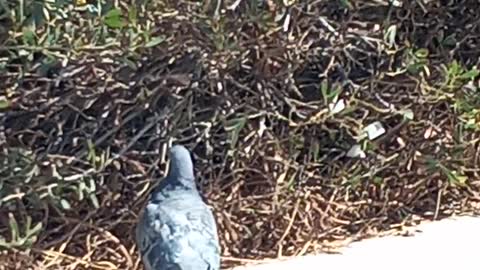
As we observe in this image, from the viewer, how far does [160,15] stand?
419 cm

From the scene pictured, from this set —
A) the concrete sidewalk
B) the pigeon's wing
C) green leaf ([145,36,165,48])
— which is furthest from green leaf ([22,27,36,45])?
the concrete sidewalk

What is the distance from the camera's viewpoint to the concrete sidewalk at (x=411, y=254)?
4594mm

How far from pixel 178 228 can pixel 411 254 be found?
1446 mm

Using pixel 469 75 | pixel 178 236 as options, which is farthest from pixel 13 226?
pixel 469 75

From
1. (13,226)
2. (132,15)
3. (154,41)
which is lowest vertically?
(13,226)

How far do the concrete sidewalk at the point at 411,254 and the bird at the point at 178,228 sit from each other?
946mm

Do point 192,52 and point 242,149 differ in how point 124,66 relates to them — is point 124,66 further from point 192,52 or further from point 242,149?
point 242,149

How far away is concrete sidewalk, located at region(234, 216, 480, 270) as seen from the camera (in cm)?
459

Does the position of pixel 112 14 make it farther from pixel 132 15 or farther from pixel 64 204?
pixel 64 204

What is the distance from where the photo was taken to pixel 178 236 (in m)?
3.57

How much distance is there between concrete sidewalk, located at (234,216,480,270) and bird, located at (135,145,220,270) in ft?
3.10

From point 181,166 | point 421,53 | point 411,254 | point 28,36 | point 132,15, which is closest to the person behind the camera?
point 181,166

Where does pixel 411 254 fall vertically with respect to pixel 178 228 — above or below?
below

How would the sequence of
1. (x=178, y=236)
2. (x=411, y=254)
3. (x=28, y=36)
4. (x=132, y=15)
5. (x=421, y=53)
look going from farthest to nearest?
1. (x=421, y=53)
2. (x=411, y=254)
3. (x=132, y=15)
4. (x=28, y=36)
5. (x=178, y=236)
